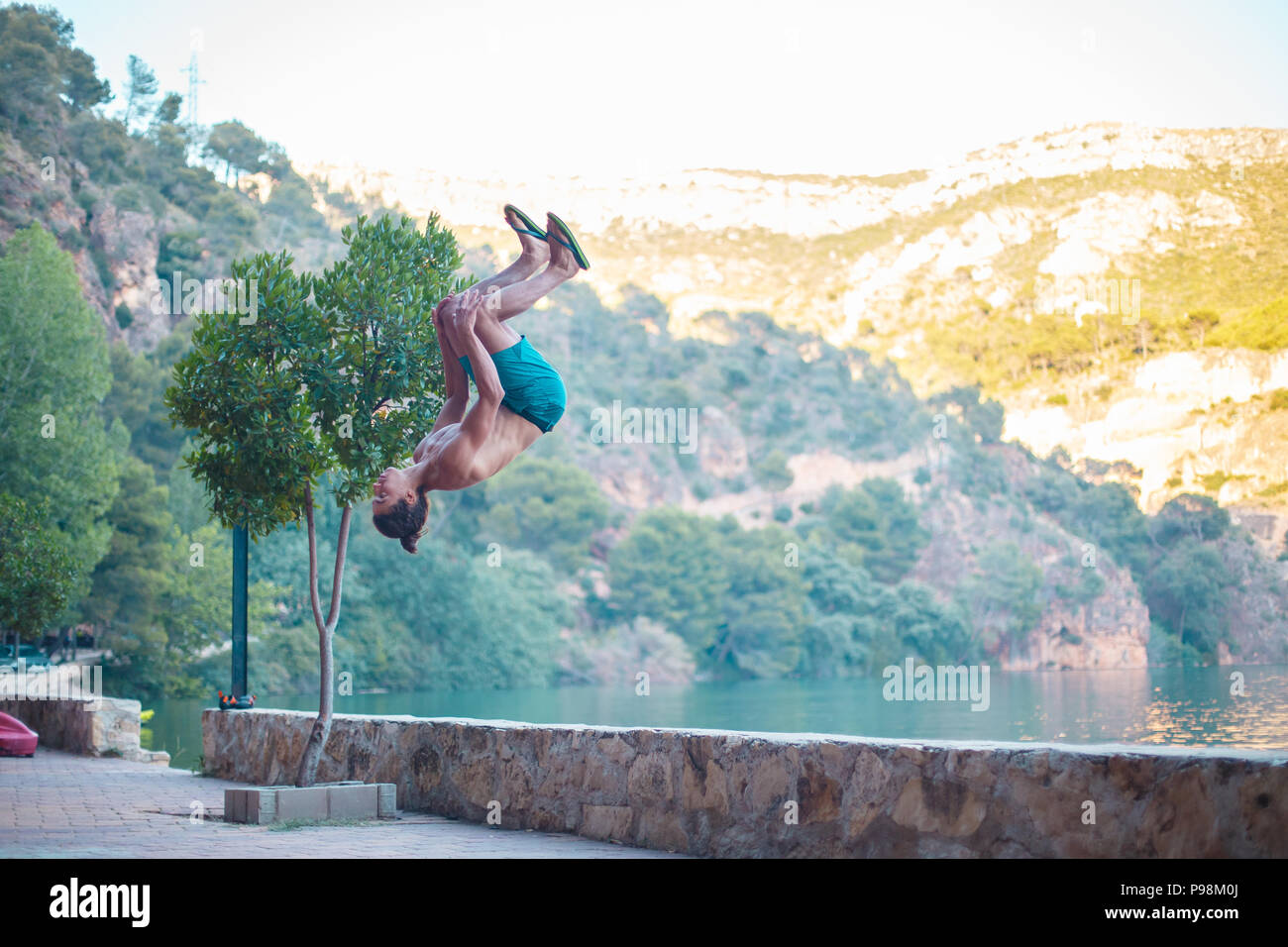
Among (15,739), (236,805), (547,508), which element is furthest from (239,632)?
(547,508)

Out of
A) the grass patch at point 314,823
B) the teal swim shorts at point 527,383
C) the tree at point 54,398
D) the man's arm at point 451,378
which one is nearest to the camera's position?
the teal swim shorts at point 527,383

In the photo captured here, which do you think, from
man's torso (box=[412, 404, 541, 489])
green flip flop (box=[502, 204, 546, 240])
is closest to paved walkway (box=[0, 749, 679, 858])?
man's torso (box=[412, 404, 541, 489])

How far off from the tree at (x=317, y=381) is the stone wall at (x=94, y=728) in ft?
19.7

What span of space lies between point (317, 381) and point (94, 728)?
7.23 meters

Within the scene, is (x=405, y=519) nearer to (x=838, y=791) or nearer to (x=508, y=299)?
(x=508, y=299)

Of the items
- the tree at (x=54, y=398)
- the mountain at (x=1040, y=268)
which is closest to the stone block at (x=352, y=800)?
the tree at (x=54, y=398)

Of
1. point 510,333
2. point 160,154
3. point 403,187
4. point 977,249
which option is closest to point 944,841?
point 510,333

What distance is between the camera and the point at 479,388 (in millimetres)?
5098

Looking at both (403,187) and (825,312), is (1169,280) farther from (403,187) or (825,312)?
(403,187)

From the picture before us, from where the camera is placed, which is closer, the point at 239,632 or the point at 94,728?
the point at 239,632

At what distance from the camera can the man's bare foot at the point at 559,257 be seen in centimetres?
516

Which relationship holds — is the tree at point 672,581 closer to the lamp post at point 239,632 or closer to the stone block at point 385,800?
the lamp post at point 239,632

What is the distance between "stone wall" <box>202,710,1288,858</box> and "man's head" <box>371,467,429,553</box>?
1.59 m

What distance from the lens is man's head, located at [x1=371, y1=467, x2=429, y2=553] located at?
5.42m
